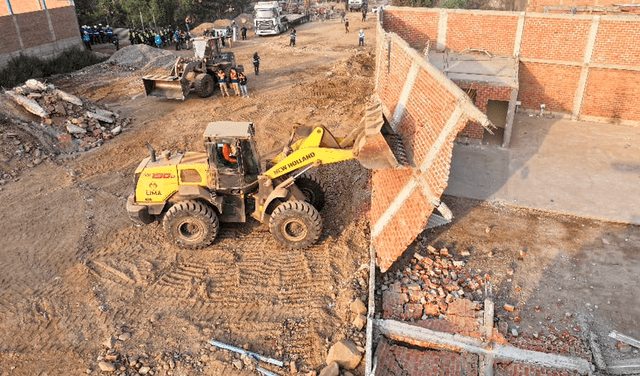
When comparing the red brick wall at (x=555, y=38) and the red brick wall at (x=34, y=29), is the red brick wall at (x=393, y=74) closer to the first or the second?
the red brick wall at (x=555, y=38)

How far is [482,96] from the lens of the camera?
13.9 meters

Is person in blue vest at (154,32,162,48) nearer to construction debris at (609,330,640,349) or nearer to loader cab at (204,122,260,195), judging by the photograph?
loader cab at (204,122,260,195)

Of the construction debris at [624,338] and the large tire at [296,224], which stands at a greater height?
the large tire at [296,224]

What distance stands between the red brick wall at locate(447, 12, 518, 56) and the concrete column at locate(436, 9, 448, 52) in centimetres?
15

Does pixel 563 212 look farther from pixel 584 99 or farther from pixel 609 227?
pixel 584 99

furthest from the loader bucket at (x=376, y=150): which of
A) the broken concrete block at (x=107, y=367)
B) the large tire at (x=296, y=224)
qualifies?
the broken concrete block at (x=107, y=367)

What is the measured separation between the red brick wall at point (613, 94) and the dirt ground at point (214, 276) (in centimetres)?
717

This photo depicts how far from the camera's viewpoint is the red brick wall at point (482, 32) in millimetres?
16297

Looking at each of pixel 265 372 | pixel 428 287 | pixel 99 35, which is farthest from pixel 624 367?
pixel 99 35

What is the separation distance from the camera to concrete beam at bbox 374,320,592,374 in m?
6.55

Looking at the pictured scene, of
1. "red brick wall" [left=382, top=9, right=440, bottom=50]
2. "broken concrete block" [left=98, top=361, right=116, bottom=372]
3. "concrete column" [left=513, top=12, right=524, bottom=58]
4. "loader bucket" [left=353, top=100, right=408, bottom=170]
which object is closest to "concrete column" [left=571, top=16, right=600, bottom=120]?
"concrete column" [left=513, top=12, right=524, bottom=58]

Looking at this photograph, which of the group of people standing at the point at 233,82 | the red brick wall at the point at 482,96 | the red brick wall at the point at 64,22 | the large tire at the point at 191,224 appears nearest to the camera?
the large tire at the point at 191,224

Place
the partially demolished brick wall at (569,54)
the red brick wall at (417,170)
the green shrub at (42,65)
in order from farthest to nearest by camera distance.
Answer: the green shrub at (42,65) → the partially demolished brick wall at (569,54) → the red brick wall at (417,170)

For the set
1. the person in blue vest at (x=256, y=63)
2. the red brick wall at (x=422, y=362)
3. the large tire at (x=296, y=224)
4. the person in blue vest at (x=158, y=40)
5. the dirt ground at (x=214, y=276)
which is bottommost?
the red brick wall at (x=422, y=362)
